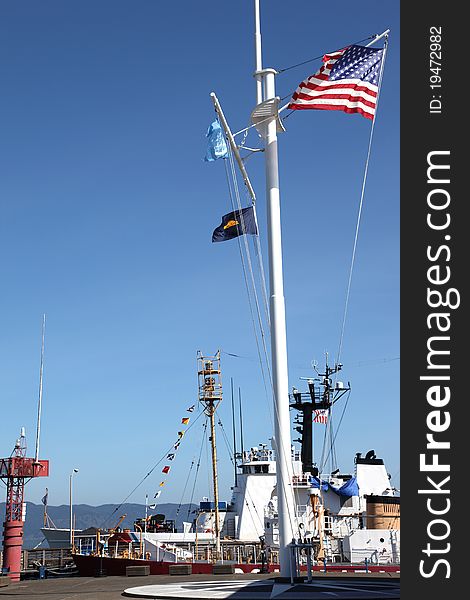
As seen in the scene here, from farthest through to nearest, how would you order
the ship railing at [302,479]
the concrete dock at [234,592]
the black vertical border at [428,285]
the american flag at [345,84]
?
1. the ship railing at [302,479]
2. the american flag at [345,84]
3. the concrete dock at [234,592]
4. the black vertical border at [428,285]

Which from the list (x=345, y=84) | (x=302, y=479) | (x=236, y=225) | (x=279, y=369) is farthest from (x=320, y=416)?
(x=345, y=84)

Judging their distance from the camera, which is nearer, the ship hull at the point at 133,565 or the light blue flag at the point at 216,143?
the light blue flag at the point at 216,143

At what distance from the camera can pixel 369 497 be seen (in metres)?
50.0

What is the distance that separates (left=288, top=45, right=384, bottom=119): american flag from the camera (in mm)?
18078

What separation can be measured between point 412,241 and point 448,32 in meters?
3.57

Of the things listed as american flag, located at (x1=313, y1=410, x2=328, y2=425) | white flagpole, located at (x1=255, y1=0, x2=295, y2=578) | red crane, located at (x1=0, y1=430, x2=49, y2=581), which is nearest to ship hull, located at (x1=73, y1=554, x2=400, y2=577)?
red crane, located at (x1=0, y1=430, x2=49, y2=581)

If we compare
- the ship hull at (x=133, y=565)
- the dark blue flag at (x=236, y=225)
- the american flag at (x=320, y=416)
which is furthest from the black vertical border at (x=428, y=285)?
the american flag at (x=320, y=416)

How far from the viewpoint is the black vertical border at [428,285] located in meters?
8.80

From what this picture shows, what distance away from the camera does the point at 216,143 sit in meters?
20.7

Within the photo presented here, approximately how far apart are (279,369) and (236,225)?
567 centimetres

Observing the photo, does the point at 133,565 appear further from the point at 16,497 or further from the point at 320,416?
the point at 320,416

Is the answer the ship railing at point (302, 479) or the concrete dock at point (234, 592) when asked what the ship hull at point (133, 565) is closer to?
the ship railing at point (302, 479)

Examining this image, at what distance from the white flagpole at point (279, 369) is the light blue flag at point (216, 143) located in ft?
6.11

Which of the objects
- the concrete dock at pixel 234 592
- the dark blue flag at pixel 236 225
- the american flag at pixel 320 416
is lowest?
the concrete dock at pixel 234 592
